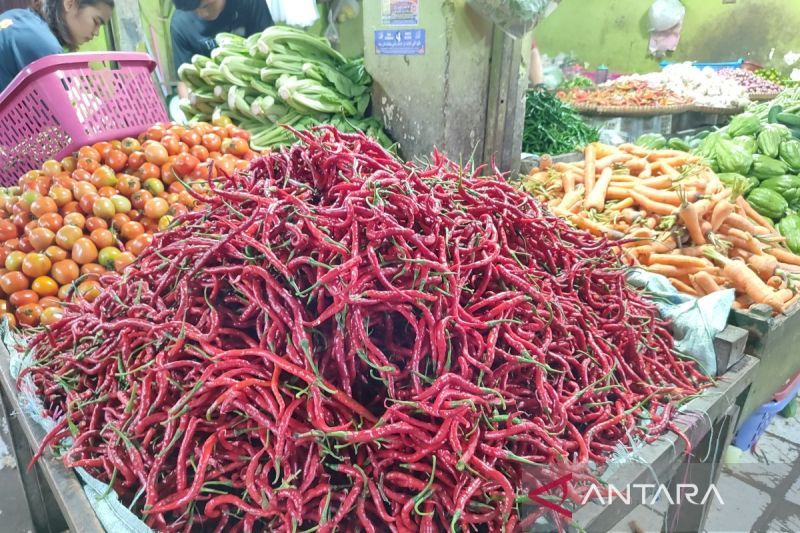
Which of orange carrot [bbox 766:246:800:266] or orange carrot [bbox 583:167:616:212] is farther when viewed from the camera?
orange carrot [bbox 583:167:616:212]

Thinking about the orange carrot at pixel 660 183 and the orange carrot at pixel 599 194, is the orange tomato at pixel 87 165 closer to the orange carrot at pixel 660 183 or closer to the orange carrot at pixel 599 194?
the orange carrot at pixel 599 194

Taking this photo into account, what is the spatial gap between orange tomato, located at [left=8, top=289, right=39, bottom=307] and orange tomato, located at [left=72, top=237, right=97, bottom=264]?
241 millimetres

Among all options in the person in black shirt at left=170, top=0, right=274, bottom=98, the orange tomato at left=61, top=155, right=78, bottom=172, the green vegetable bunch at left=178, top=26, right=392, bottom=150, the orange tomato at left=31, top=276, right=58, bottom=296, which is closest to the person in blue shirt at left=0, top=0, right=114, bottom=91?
the green vegetable bunch at left=178, top=26, right=392, bottom=150

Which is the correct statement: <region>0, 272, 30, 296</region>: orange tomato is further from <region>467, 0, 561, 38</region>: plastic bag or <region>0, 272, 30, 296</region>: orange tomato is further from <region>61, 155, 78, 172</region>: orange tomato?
<region>467, 0, 561, 38</region>: plastic bag

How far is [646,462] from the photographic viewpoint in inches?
56.8

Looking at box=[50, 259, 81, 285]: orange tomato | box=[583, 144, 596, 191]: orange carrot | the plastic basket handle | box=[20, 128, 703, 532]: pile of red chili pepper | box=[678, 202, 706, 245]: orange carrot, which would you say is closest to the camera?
box=[20, 128, 703, 532]: pile of red chili pepper

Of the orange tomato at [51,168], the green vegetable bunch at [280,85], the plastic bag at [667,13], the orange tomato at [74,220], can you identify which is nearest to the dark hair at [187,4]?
the green vegetable bunch at [280,85]

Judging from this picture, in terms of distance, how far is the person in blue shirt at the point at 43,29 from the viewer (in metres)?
3.56

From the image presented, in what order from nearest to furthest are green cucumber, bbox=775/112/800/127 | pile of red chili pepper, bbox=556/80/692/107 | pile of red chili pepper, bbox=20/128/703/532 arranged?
1. pile of red chili pepper, bbox=20/128/703/532
2. green cucumber, bbox=775/112/800/127
3. pile of red chili pepper, bbox=556/80/692/107

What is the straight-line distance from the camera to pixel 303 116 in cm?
439

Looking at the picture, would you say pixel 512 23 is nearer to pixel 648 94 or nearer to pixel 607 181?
pixel 607 181

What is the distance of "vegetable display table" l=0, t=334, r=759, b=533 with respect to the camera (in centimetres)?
131

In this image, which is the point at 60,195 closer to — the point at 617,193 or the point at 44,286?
the point at 44,286

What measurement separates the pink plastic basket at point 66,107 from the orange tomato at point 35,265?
901 millimetres
